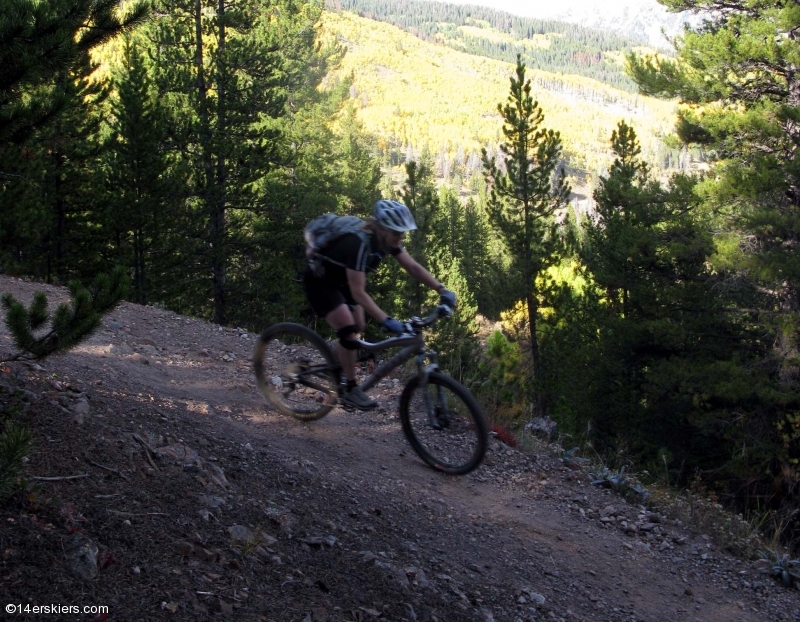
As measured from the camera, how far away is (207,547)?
3426 mm

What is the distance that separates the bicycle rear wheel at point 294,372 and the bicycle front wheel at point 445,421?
75 cm

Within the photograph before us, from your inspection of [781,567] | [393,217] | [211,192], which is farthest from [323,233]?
[211,192]

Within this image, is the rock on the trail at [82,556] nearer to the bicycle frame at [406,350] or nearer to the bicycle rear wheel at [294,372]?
the bicycle frame at [406,350]

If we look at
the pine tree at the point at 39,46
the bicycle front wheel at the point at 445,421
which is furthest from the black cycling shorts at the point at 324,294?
the pine tree at the point at 39,46

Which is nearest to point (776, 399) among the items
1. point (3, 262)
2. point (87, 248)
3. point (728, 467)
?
point (728, 467)

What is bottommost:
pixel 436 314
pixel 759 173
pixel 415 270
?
pixel 436 314

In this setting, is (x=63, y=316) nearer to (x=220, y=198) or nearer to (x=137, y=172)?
(x=137, y=172)

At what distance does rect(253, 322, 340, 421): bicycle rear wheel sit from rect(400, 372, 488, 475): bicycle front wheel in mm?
747

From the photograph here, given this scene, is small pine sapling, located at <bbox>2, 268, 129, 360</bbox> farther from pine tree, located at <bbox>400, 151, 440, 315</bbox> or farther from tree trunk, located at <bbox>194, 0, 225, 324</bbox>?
pine tree, located at <bbox>400, 151, 440, 315</bbox>

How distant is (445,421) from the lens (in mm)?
5164

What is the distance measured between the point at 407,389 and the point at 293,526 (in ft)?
5.25

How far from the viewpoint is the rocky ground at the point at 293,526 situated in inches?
121

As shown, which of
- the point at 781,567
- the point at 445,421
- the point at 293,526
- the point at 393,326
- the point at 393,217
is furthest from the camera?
the point at 781,567

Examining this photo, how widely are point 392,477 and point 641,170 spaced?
849 inches
